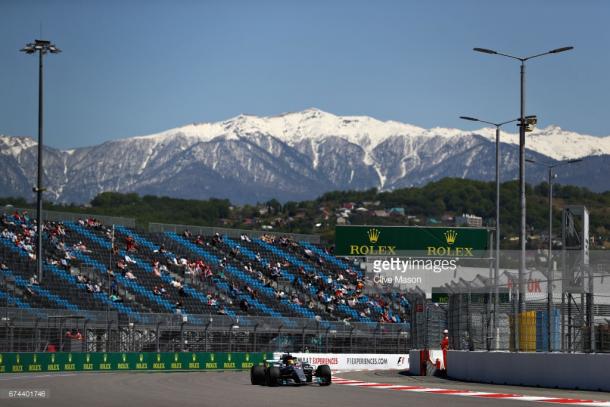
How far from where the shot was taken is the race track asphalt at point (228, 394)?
23531 mm

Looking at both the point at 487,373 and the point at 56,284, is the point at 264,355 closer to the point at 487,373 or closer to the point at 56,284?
the point at 56,284

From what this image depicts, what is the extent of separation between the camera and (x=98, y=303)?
53.4 m

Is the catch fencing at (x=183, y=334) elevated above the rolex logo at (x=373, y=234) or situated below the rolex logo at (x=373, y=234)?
below

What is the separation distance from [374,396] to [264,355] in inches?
951

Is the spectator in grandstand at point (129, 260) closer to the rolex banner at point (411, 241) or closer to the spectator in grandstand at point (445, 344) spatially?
the rolex banner at point (411, 241)

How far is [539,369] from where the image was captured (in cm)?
3091

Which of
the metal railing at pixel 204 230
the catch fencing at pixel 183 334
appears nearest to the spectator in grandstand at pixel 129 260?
the metal railing at pixel 204 230

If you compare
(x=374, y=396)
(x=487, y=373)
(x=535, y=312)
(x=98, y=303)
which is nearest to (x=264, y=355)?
(x=98, y=303)

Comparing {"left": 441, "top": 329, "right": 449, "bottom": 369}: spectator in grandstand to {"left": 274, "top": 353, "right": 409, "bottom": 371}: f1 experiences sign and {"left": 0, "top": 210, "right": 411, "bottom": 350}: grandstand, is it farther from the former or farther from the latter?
{"left": 0, "top": 210, "right": 411, "bottom": 350}: grandstand

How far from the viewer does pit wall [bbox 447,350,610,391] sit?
28.6 meters

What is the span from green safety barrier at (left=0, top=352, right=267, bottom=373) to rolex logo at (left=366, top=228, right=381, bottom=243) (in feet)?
78.6

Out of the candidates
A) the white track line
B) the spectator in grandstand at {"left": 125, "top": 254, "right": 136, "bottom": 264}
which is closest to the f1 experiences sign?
the spectator in grandstand at {"left": 125, "top": 254, "right": 136, "bottom": 264}

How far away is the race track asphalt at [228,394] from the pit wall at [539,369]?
2.60 ft
